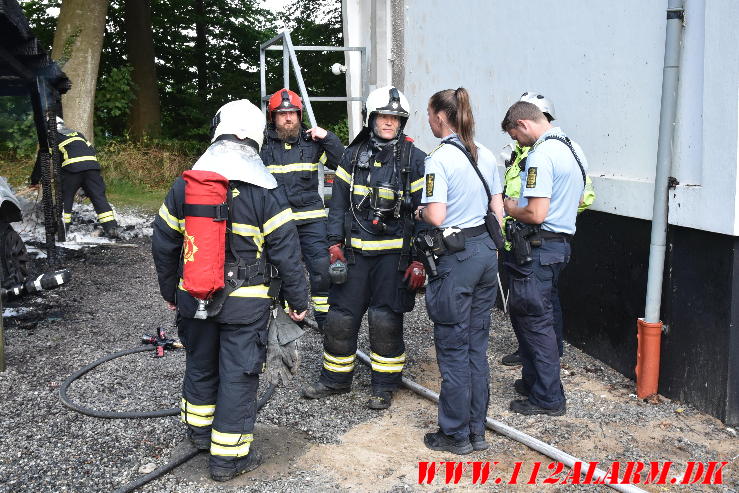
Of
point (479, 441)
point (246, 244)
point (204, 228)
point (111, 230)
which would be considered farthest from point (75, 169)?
point (479, 441)

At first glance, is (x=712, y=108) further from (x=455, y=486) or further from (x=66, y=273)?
(x=66, y=273)

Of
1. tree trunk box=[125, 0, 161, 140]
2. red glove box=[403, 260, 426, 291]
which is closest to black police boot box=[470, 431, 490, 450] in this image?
red glove box=[403, 260, 426, 291]

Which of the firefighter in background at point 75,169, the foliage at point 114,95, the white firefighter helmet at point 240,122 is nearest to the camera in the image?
the white firefighter helmet at point 240,122

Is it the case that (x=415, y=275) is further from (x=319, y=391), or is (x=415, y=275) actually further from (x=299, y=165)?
(x=299, y=165)

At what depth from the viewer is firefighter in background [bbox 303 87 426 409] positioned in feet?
15.4

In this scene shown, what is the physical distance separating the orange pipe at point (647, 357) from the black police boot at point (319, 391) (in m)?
1.98

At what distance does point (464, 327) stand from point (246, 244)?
128 cm

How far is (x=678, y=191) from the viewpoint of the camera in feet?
14.9

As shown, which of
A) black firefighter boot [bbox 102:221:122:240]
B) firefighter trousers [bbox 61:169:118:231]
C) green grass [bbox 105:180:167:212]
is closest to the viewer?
firefighter trousers [bbox 61:169:118:231]

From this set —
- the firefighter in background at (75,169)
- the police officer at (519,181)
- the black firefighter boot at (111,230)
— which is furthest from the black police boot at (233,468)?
the black firefighter boot at (111,230)

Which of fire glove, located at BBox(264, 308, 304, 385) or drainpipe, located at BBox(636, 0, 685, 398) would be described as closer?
fire glove, located at BBox(264, 308, 304, 385)

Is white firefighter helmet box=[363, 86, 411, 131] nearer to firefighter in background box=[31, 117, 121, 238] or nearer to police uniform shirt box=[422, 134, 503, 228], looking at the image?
police uniform shirt box=[422, 134, 503, 228]

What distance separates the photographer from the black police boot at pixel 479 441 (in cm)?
410

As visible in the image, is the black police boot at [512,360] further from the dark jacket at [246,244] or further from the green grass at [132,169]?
the green grass at [132,169]
